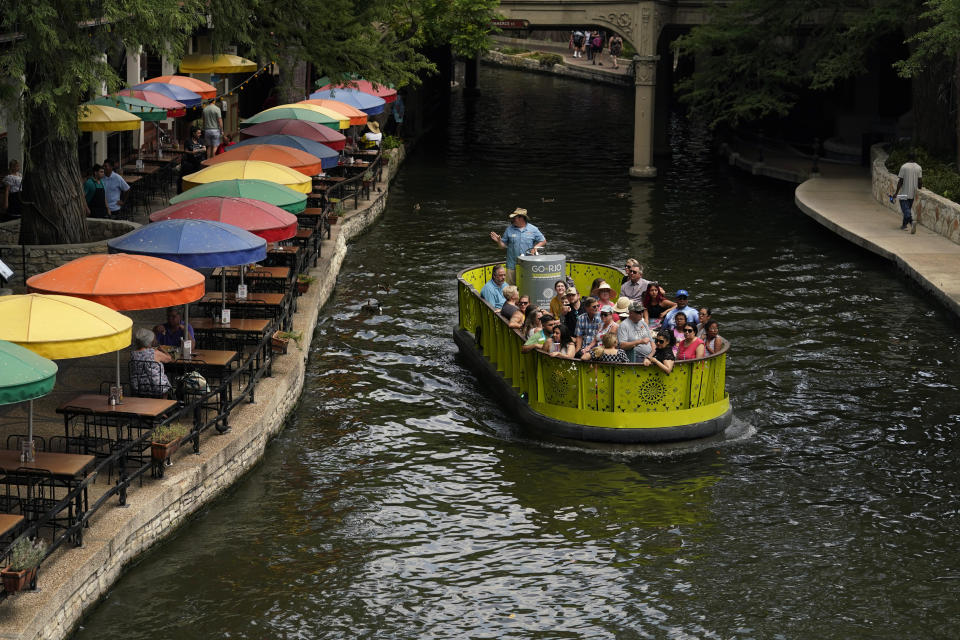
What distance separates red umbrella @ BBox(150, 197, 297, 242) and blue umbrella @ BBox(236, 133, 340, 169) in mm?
8125

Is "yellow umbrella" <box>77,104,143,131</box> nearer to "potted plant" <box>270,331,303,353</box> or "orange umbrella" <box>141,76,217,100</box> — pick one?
"orange umbrella" <box>141,76,217,100</box>

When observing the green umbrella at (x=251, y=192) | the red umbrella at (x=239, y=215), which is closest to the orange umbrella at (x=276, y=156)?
the green umbrella at (x=251, y=192)

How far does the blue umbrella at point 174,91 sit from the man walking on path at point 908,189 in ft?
55.3

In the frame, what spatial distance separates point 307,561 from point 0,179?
1554 centimetres

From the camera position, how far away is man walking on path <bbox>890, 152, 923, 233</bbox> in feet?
106

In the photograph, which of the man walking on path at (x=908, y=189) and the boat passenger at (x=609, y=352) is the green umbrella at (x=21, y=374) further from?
the man walking on path at (x=908, y=189)

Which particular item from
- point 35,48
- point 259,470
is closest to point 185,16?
point 35,48

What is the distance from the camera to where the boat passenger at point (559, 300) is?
20594 mm

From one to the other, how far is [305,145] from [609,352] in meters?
13.1

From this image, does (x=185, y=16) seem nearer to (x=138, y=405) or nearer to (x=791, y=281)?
(x=138, y=405)

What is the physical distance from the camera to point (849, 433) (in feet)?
Result: 65.4

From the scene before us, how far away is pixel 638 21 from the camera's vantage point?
141 feet

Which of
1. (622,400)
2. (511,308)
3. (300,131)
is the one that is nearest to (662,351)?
(622,400)

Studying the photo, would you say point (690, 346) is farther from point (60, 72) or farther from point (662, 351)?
point (60, 72)
